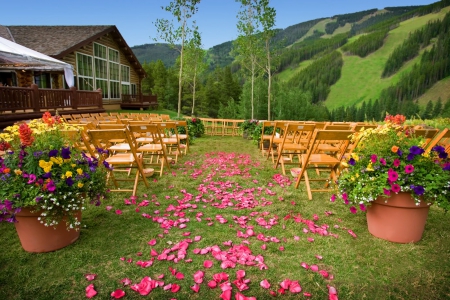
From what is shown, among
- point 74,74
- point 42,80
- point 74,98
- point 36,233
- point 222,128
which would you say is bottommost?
point 36,233

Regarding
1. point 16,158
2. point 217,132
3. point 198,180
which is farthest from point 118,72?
point 16,158

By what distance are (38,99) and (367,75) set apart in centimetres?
11179

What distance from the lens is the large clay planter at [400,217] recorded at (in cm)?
249

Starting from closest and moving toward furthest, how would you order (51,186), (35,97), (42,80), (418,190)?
(51,186) < (418,190) < (35,97) < (42,80)

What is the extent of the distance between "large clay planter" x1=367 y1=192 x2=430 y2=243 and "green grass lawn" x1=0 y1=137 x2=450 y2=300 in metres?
0.10

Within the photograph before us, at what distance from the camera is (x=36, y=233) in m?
2.36

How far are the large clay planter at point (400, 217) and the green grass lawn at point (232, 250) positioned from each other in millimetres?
99

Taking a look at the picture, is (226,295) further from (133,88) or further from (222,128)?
(133,88)

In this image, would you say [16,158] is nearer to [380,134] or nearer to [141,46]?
[380,134]

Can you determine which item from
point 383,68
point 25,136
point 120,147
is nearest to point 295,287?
point 25,136

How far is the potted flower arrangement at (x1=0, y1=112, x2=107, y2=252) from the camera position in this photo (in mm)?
2195

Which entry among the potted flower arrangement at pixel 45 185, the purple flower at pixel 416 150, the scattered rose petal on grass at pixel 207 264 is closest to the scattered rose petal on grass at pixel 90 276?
the potted flower arrangement at pixel 45 185

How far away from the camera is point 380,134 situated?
2783 millimetres

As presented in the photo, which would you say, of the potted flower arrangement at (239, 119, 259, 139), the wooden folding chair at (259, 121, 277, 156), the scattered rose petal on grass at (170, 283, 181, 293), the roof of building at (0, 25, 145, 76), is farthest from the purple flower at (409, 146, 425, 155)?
the roof of building at (0, 25, 145, 76)
